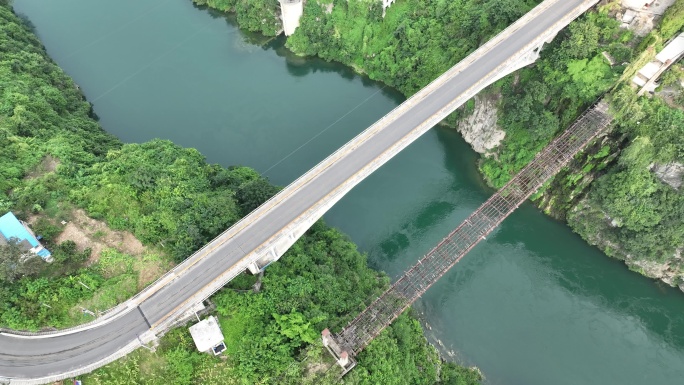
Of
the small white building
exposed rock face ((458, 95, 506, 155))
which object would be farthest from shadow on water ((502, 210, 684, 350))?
the small white building

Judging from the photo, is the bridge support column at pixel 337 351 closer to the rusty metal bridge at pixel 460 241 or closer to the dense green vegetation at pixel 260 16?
the rusty metal bridge at pixel 460 241

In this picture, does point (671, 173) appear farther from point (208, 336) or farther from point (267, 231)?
point (208, 336)

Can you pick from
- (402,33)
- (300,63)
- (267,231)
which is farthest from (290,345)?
(300,63)

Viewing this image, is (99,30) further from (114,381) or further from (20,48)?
(114,381)

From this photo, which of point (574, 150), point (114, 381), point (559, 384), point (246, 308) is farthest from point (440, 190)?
point (114, 381)

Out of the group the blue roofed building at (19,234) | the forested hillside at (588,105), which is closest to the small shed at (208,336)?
the blue roofed building at (19,234)
